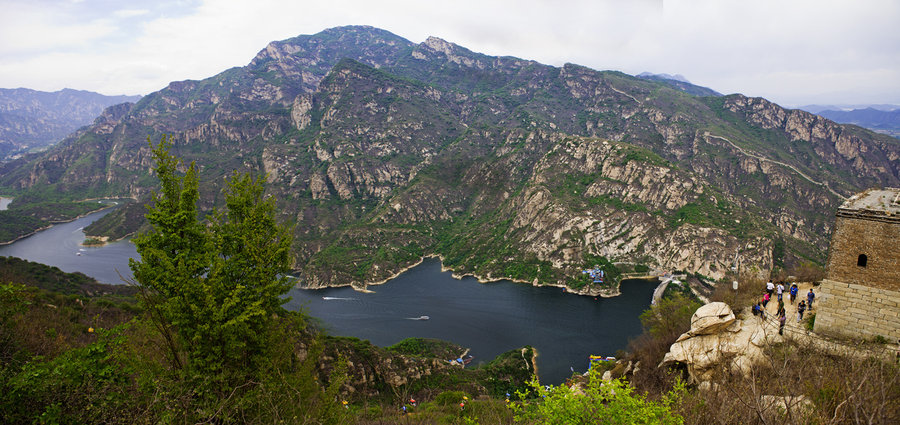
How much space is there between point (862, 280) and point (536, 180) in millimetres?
102458

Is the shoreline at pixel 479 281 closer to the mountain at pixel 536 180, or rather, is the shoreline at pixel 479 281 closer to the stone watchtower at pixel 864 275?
the mountain at pixel 536 180

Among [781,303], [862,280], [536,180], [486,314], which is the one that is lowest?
[486,314]

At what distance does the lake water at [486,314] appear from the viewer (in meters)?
62.2

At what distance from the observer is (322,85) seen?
197250 millimetres

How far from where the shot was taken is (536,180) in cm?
11544

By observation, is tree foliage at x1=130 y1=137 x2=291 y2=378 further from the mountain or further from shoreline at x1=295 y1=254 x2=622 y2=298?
the mountain

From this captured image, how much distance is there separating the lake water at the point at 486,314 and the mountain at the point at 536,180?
5.93m

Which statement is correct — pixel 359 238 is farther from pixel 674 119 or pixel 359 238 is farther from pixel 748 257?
pixel 674 119

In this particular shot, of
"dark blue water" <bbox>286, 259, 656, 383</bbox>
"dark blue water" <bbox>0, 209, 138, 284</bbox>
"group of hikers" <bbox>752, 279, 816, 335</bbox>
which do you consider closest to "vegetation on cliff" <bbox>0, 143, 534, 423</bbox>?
"group of hikers" <bbox>752, 279, 816, 335</bbox>

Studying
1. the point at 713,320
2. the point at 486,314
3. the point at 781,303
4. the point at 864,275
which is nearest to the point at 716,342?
the point at 713,320

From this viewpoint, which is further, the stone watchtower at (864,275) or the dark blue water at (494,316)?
the dark blue water at (494,316)

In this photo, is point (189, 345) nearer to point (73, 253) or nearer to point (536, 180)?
point (536, 180)

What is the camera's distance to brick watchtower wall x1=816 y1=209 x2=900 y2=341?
13789mm

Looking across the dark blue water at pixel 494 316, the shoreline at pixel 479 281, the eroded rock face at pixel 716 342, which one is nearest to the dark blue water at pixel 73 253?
the shoreline at pixel 479 281
